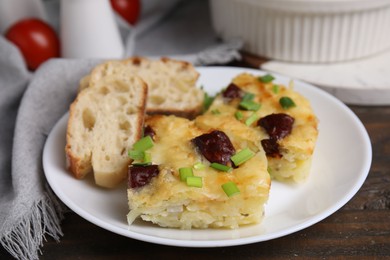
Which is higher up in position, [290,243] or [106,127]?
[106,127]

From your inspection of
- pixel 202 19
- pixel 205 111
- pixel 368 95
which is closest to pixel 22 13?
pixel 202 19

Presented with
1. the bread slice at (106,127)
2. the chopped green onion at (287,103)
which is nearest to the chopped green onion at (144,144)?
the bread slice at (106,127)

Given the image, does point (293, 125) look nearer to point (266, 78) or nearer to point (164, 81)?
point (266, 78)

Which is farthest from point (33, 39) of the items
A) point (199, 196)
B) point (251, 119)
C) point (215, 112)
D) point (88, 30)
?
point (199, 196)

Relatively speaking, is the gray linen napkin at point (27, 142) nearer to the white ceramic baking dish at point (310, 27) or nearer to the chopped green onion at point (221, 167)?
the chopped green onion at point (221, 167)

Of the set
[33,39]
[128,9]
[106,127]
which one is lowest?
[128,9]

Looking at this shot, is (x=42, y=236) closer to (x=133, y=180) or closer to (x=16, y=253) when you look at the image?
(x=16, y=253)

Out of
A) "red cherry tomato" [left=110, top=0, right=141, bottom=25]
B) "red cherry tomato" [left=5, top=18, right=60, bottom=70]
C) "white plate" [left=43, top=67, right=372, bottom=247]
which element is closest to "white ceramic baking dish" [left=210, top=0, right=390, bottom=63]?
"white plate" [left=43, top=67, right=372, bottom=247]
